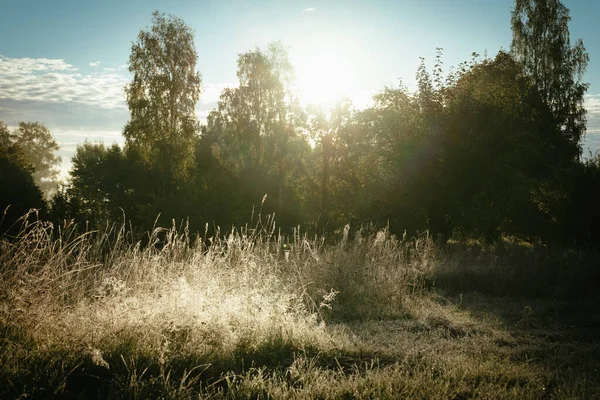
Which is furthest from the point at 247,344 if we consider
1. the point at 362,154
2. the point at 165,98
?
the point at 165,98

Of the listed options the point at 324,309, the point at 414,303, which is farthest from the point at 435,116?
the point at 324,309

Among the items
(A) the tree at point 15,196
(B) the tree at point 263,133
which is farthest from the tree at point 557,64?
(A) the tree at point 15,196

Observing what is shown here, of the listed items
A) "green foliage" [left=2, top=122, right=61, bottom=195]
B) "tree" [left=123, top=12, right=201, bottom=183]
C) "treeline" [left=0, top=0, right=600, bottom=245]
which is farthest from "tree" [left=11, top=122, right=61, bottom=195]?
"tree" [left=123, top=12, right=201, bottom=183]

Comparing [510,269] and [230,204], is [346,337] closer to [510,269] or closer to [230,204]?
[510,269]

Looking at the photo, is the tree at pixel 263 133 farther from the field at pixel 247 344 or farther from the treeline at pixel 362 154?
the field at pixel 247 344

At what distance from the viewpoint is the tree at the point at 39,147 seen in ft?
157

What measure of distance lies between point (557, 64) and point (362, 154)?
1278 centimetres

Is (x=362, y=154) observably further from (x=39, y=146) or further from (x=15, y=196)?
(x=39, y=146)

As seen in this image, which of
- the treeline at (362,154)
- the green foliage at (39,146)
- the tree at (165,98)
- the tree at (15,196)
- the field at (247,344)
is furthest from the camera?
the green foliage at (39,146)

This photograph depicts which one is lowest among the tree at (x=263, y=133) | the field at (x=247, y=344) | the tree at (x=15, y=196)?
the field at (x=247, y=344)

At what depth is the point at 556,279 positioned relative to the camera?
936cm

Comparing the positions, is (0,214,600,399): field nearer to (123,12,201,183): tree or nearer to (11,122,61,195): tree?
(123,12,201,183): tree

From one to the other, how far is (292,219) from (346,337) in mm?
24925

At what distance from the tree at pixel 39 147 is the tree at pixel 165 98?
94.6 feet
